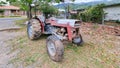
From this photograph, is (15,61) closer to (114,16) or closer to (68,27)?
(68,27)

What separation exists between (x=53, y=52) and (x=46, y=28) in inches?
69.6

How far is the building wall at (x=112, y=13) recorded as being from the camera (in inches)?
684

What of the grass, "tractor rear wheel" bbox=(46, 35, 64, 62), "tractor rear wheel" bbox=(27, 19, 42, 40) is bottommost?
the grass

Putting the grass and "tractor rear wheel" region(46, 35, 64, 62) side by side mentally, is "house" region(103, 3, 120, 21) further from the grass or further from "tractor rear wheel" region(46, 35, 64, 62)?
"tractor rear wheel" region(46, 35, 64, 62)

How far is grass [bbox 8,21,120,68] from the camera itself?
5.02 m

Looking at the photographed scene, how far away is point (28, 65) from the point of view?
17.1 feet

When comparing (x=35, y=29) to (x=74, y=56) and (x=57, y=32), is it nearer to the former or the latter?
(x=57, y=32)

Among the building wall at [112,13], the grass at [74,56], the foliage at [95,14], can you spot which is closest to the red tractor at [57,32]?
the grass at [74,56]

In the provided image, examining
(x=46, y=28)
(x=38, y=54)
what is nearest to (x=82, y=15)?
(x=46, y=28)

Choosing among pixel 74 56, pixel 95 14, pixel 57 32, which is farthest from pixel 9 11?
pixel 74 56

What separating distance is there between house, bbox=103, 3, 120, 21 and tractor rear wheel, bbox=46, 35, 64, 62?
42.9ft

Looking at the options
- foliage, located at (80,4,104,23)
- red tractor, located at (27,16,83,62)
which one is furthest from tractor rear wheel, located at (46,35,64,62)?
foliage, located at (80,4,104,23)

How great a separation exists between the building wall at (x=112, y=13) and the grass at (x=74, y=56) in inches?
447

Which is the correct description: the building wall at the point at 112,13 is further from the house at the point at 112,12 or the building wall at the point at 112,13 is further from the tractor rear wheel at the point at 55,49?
the tractor rear wheel at the point at 55,49
